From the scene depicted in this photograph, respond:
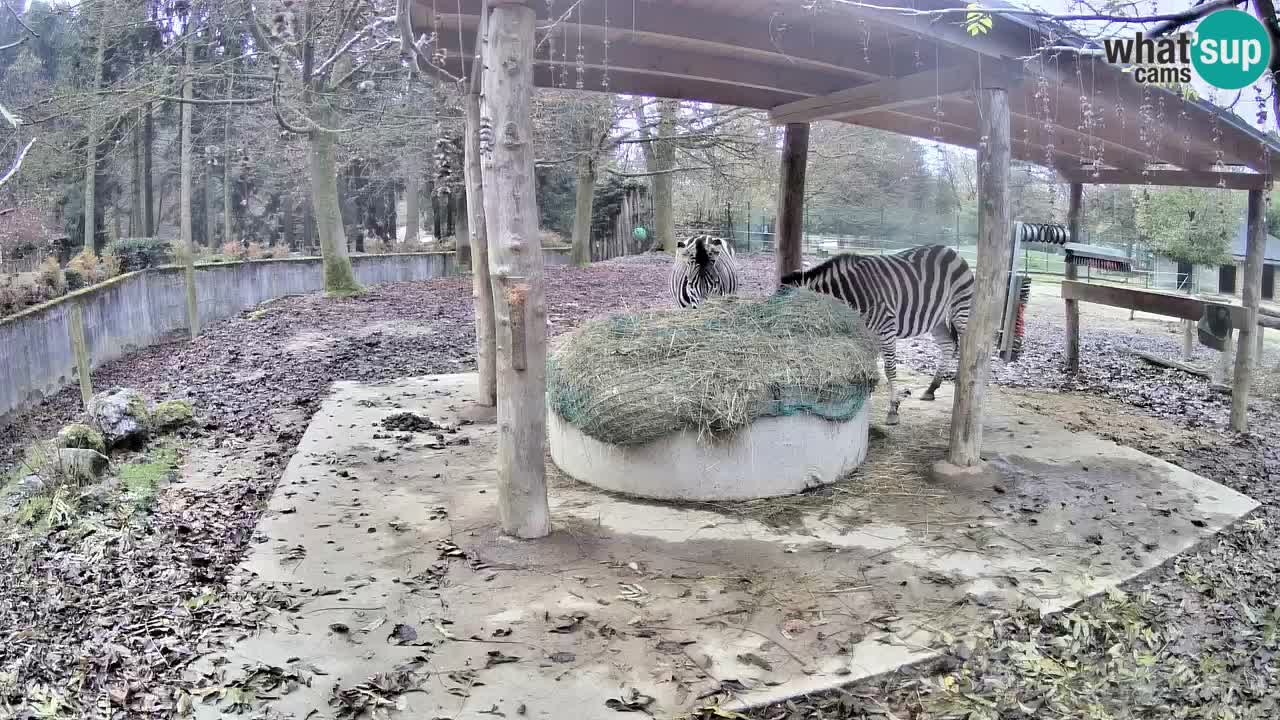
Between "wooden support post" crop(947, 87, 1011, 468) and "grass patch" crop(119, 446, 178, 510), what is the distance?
523 centimetres

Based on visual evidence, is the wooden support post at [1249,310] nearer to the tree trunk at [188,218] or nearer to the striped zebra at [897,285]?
the striped zebra at [897,285]

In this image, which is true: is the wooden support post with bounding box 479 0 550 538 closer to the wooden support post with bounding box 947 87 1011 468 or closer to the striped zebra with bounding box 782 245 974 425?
the wooden support post with bounding box 947 87 1011 468

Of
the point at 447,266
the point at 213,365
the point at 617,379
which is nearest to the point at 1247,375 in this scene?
the point at 617,379

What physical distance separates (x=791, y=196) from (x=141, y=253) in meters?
13.6

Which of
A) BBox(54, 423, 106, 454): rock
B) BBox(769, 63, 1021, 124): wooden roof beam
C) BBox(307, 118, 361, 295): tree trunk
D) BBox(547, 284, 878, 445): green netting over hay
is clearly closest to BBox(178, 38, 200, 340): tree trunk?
BBox(307, 118, 361, 295): tree trunk

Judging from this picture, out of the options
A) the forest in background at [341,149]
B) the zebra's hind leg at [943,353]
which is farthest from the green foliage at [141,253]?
the zebra's hind leg at [943,353]

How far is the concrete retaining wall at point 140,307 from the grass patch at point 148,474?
3.93 meters

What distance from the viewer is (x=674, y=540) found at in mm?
4777

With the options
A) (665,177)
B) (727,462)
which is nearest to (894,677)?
(727,462)

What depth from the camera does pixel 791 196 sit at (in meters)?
8.66

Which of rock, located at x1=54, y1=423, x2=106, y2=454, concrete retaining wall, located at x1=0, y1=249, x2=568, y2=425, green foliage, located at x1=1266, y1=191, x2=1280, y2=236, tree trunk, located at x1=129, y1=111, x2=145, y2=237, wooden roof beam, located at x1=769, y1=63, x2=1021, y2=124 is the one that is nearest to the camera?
wooden roof beam, located at x1=769, y1=63, x2=1021, y2=124

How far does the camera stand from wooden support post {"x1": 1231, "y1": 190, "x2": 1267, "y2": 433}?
7559mm

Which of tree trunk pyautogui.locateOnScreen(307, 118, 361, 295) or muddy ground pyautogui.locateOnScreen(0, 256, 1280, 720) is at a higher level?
tree trunk pyautogui.locateOnScreen(307, 118, 361, 295)

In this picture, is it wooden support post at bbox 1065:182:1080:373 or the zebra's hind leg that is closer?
the zebra's hind leg
